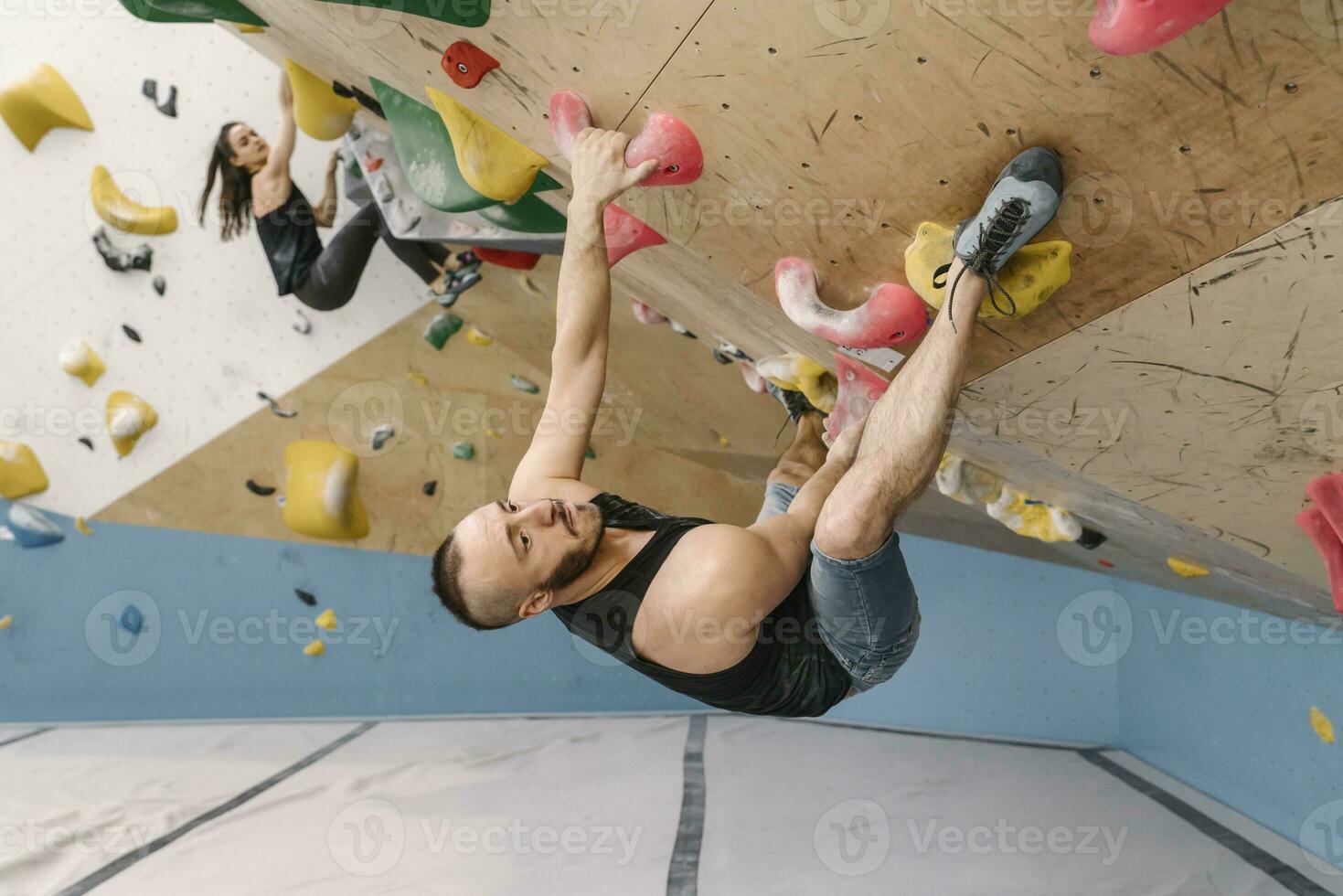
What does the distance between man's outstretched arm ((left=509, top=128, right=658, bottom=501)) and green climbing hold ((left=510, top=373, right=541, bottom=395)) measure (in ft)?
5.66

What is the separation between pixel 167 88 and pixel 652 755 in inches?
101

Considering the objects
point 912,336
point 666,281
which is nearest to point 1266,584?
point 912,336

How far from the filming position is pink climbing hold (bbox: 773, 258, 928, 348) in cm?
129

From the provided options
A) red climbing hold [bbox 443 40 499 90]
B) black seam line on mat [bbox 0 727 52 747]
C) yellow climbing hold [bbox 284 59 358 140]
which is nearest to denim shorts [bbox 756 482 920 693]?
red climbing hold [bbox 443 40 499 90]

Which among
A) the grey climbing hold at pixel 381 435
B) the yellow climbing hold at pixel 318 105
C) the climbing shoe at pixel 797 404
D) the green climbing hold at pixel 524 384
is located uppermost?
the yellow climbing hold at pixel 318 105

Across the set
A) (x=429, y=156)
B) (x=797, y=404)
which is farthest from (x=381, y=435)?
(x=797, y=404)

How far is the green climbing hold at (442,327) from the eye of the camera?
3303 mm

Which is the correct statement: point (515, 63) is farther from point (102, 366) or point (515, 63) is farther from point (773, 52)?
point (102, 366)

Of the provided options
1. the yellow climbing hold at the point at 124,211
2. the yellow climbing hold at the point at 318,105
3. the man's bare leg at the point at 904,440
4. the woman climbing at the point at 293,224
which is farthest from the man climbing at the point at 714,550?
the yellow climbing hold at the point at 124,211

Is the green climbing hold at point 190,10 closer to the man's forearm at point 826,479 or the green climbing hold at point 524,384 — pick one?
the man's forearm at point 826,479

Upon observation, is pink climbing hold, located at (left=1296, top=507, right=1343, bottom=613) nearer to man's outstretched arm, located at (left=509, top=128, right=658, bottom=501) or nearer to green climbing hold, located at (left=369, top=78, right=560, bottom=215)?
man's outstretched arm, located at (left=509, top=128, right=658, bottom=501)

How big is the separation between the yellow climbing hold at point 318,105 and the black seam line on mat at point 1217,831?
2705 mm

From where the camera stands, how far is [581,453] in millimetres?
1696

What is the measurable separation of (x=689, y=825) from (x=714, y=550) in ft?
5.13
